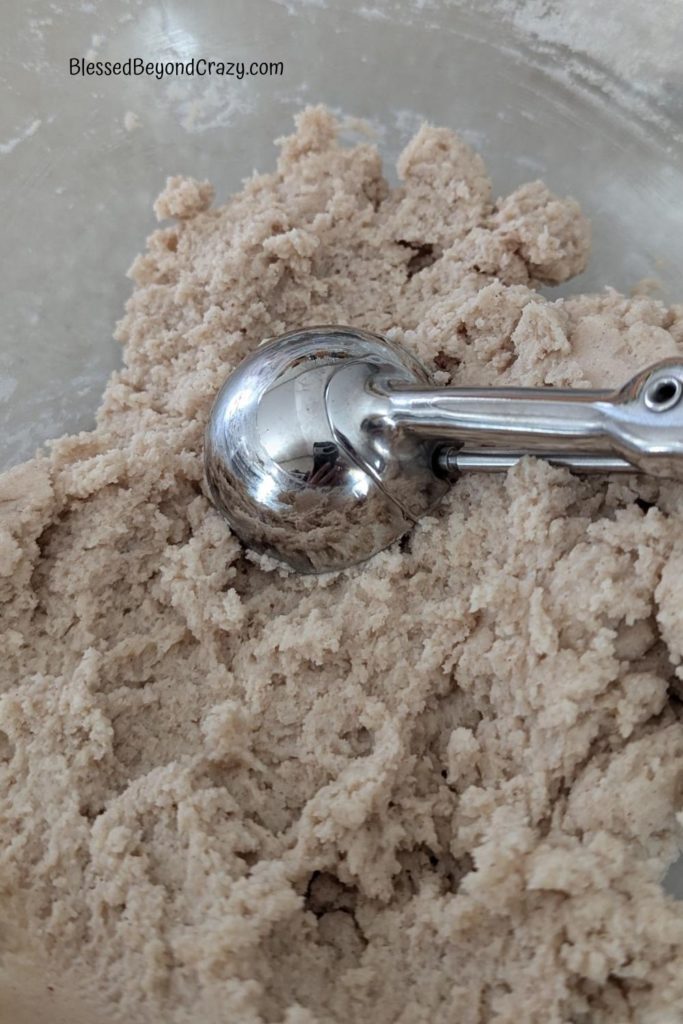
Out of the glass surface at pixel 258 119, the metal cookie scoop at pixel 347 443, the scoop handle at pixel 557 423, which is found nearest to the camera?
Answer: the scoop handle at pixel 557 423

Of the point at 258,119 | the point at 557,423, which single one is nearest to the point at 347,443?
the point at 557,423

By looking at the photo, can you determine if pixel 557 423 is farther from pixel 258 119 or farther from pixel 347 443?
pixel 258 119

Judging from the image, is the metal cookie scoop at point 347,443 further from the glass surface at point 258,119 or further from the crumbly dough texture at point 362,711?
the glass surface at point 258,119

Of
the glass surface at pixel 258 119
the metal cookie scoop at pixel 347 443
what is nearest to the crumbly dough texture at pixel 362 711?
the metal cookie scoop at pixel 347 443

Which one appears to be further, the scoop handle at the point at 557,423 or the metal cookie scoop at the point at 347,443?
the metal cookie scoop at the point at 347,443

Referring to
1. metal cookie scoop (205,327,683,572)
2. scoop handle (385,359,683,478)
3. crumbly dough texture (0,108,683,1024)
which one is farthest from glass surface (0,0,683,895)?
scoop handle (385,359,683,478)
